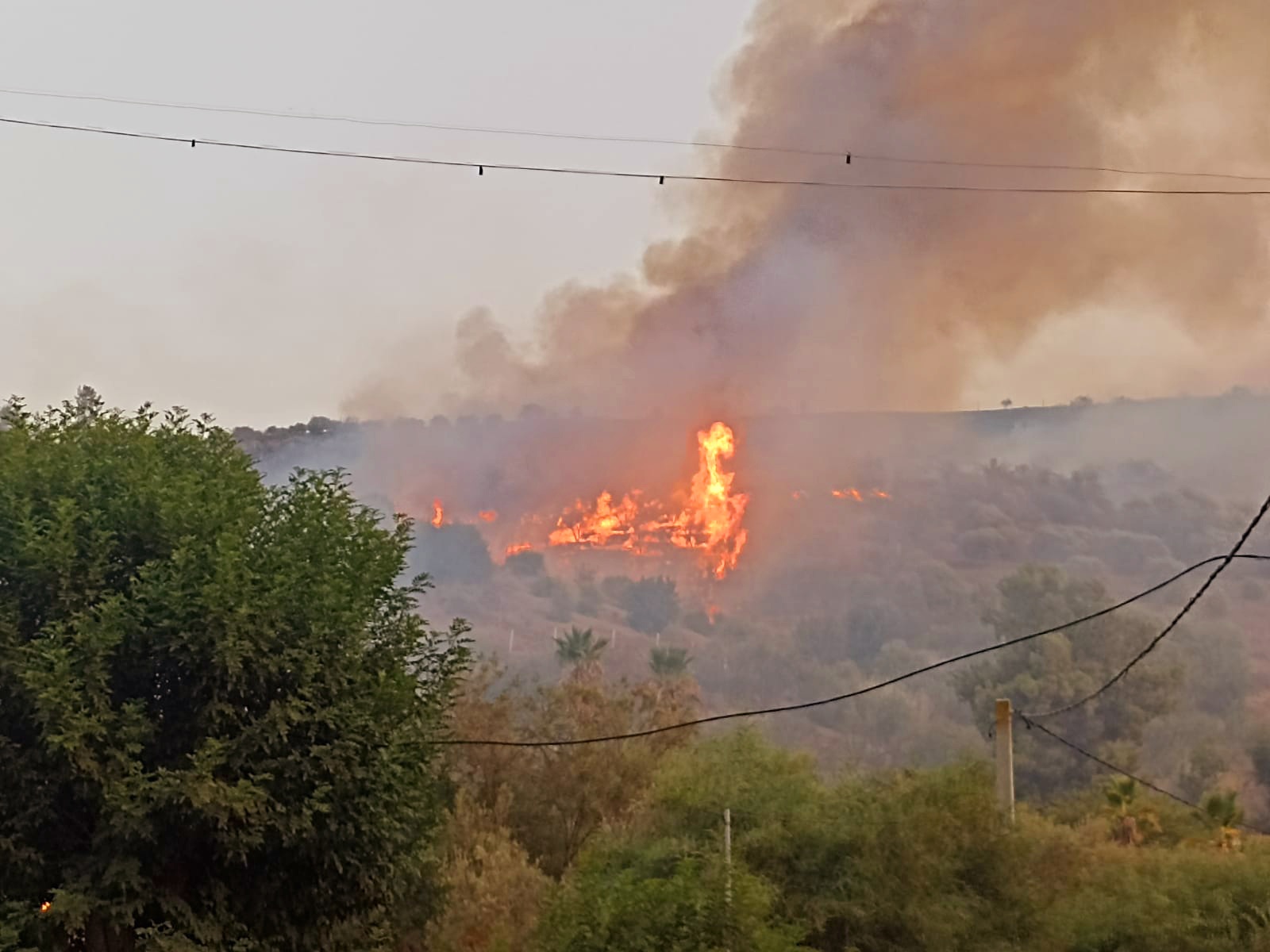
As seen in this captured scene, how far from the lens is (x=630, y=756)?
3588cm

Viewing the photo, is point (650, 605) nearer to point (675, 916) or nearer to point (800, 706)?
point (800, 706)

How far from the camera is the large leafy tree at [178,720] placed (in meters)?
16.5

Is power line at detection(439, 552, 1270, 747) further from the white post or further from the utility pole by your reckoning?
the white post

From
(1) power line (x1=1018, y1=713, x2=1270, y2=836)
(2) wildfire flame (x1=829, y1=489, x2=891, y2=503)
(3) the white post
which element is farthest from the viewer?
(2) wildfire flame (x1=829, y1=489, x2=891, y2=503)

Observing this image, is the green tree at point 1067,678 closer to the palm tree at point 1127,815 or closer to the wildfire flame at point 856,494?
the palm tree at point 1127,815

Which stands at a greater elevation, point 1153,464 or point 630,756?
point 1153,464

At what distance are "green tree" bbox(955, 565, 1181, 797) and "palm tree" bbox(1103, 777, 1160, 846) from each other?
26.5m

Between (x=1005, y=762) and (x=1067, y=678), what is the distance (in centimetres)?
5438

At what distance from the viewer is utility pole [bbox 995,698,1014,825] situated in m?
22.6

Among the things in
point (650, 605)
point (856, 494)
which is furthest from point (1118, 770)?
point (856, 494)

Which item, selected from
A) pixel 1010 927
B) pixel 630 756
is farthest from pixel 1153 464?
pixel 1010 927

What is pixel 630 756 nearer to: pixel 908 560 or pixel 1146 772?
pixel 1146 772

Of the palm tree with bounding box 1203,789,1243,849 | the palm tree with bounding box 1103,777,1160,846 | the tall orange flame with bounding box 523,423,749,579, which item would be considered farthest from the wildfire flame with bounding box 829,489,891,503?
the palm tree with bounding box 1203,789,1243,849

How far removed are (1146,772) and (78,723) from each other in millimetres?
69167
